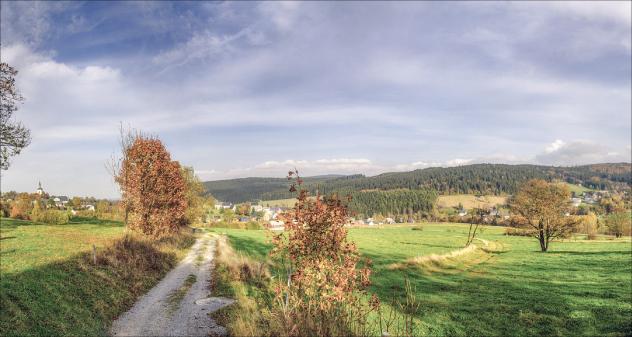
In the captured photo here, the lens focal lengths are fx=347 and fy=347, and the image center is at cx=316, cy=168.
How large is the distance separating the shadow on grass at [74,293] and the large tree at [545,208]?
5075 centimetres

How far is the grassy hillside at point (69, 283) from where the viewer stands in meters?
13.4

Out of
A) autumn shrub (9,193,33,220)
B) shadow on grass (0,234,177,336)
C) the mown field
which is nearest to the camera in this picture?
shadow on grass (0,234,177,336)

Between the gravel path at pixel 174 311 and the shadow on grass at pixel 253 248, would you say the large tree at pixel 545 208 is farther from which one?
the gravel path at pixel 174 311

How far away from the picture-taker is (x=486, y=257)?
51.3 metres

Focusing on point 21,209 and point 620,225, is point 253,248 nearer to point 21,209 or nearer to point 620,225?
point 21,209

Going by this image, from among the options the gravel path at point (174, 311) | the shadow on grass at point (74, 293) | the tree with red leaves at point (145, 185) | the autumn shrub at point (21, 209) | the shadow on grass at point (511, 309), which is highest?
the tree with red leaves at point (145, 185)

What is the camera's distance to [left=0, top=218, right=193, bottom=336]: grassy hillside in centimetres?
1338

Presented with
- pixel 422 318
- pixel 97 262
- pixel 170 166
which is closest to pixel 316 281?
pixel 422 318

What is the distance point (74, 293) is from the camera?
16.7 metres

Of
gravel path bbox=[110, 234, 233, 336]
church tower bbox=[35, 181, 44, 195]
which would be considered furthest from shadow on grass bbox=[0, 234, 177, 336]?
church tower bbox=[35, 181, 44, 195]

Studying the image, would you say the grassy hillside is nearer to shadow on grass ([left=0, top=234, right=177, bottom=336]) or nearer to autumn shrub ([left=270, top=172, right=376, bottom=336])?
shadow on grass ([left=0, top=234, right=177, bottom=336])

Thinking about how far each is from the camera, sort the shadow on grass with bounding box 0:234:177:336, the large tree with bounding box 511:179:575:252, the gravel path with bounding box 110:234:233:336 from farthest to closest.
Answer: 1. the large tree with bounding box 511:179:575:252
2. the gravel path with bounding box 110:234:233:336
3. the shadow on grass with bounding box 0:234:177:336

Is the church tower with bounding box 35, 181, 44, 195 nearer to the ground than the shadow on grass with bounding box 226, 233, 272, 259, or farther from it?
farther from it

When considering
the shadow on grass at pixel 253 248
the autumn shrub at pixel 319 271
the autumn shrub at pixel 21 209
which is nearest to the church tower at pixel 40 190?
the autumn shrub at pixel 21 209
